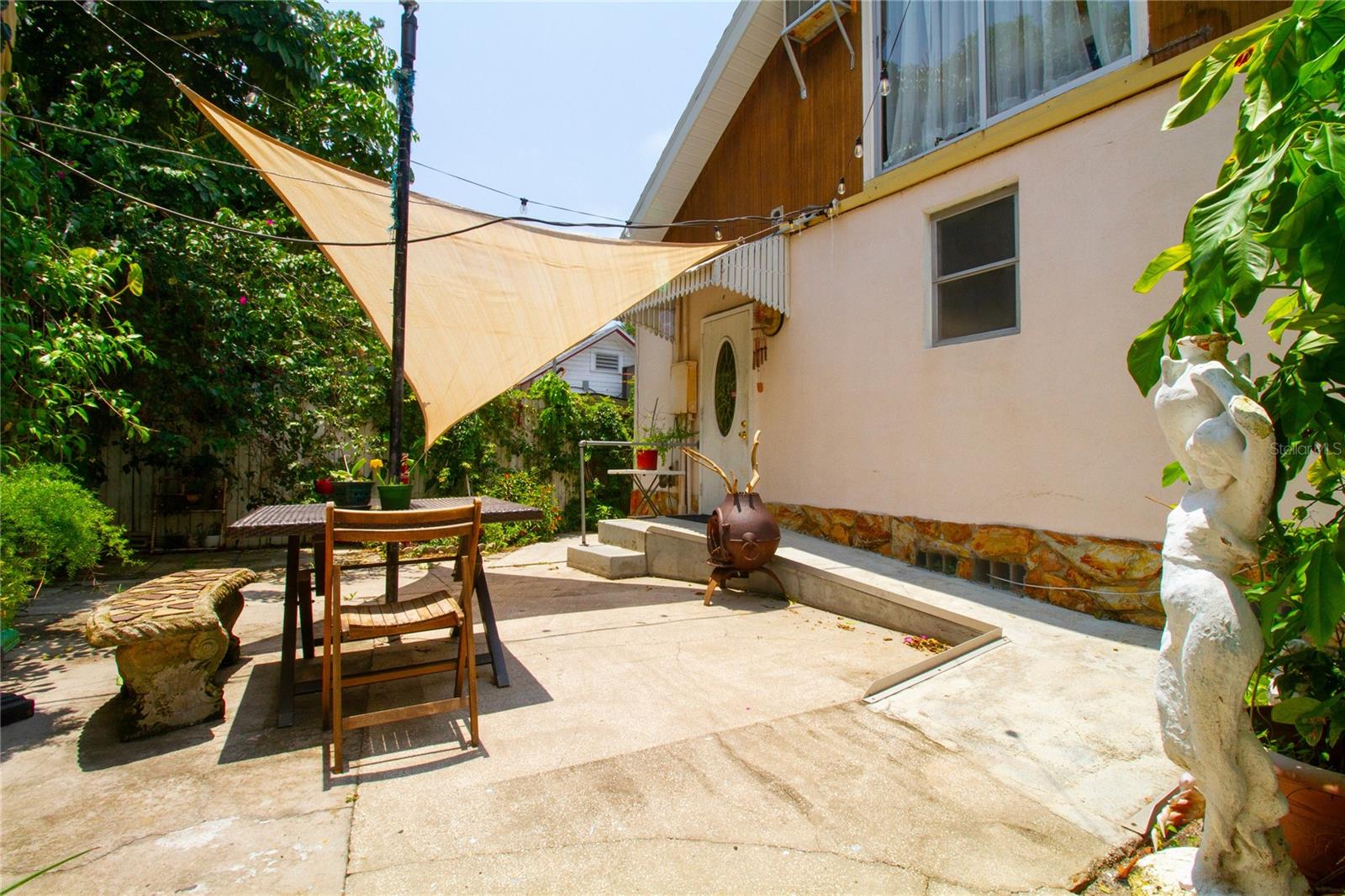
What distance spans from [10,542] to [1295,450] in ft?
16.4

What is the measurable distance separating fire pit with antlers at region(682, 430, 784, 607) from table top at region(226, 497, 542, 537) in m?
1.82

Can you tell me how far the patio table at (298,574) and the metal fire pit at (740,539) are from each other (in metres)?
1.84

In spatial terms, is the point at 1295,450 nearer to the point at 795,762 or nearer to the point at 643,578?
the point at 795,762

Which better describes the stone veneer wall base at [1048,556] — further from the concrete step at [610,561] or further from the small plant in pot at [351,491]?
the small plant in pot at [351,491]

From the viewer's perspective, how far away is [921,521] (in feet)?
16.5

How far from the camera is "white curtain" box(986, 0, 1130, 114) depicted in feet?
13.7

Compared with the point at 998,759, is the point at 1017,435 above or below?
above

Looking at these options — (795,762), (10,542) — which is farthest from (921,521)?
(10,542)

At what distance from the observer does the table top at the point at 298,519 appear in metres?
2.77

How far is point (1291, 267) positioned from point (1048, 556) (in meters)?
3.21

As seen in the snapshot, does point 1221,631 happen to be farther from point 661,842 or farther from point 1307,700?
point 661,842

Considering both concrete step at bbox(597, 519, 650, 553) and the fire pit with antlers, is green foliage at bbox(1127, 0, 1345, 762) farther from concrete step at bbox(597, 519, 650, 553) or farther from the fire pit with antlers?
concrete step at bbox(597, 519, 650, 553)

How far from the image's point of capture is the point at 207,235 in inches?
249

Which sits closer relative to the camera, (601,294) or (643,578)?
(601,294)
